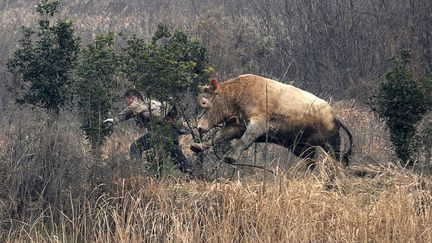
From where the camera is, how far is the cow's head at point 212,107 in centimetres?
1027

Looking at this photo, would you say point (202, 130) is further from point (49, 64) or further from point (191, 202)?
point (49, 64)

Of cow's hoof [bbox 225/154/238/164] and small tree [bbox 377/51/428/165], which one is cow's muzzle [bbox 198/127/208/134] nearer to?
cow's hoof [bbox 225/154/238/164]

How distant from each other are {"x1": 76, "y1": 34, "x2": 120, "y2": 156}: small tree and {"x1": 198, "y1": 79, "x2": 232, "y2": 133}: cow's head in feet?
3.97

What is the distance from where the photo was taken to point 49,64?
11062 millimetres

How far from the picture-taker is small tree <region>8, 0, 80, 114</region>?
11094mm

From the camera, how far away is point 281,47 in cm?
2511

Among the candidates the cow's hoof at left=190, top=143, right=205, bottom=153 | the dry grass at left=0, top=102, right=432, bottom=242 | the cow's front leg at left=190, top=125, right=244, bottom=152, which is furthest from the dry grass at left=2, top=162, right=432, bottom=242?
the cow's front leg at left=190, top=125, right=244, bottom=152

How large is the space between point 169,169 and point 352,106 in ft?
36.9

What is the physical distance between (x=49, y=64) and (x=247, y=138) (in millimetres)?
2887

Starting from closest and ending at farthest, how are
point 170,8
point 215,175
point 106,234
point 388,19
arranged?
point 106,234 < point 215,175 < point 388,19 < point 170,8

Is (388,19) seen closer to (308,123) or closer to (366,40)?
(366,40)

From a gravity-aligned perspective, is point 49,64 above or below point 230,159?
above

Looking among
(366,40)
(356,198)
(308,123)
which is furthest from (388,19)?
(356,198)

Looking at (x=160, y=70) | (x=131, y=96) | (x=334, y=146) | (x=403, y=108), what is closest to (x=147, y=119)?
A: (x=131, y=96)
